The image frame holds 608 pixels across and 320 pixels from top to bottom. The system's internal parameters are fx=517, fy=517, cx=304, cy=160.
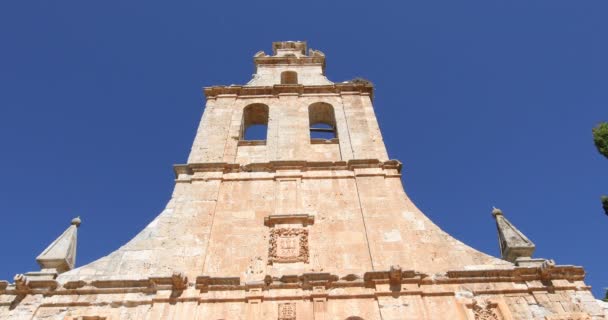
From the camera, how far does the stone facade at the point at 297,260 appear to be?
998cm

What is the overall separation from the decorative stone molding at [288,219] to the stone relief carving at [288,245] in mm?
228

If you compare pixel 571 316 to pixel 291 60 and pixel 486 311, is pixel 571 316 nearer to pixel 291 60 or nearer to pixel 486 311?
pixel 486 311

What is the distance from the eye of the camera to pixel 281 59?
21.6 metres

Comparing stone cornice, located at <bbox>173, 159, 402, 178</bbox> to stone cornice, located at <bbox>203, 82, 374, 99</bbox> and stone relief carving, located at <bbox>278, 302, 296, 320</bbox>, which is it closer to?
stone cornice, located at <bbox>203, 82, 374, 99</bbox>

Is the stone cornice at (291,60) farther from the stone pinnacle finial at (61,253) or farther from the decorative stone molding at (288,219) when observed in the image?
the stone pinnacle finial at (61,253)

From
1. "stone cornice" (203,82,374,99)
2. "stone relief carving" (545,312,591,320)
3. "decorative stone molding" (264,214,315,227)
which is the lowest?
"stone relief carving" (545,312,591,320)

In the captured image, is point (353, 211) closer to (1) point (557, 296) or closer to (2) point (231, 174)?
(2) point (231, 174)

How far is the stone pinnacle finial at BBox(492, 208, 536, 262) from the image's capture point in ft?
36.6

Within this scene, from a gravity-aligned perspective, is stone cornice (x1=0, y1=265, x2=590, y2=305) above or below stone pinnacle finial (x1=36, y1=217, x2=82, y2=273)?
below

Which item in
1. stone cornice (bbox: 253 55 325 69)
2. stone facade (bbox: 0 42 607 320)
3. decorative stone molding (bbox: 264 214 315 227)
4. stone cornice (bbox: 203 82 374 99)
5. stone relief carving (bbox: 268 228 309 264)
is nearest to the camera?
stone facade (bbox: 0 42 607 320)

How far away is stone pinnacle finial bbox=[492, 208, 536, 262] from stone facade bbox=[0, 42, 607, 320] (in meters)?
0.04

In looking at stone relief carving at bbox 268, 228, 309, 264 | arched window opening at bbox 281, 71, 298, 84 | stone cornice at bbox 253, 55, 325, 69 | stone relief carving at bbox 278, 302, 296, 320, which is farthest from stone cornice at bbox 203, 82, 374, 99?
stone relief carving at bbox 278, 302, 296, 320

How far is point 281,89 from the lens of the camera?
1809cm

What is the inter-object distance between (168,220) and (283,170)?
3.35 m
